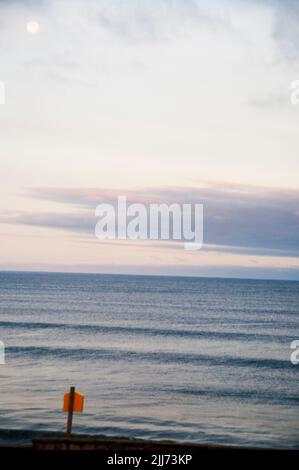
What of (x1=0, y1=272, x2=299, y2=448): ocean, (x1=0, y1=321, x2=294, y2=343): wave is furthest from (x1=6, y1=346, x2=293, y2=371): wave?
(x1=0, y1=321, x2=294, y2=343): wave

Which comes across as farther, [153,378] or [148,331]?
[148,331]

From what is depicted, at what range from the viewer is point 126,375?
80.3ft

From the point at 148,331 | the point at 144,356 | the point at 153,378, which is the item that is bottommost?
the point at 153,378

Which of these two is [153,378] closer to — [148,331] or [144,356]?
[144,356]

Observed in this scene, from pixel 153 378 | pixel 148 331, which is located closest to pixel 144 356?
pixel 153 378

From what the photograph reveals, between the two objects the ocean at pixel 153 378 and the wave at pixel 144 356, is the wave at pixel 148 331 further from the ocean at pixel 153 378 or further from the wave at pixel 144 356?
the wave at pixel 144 356

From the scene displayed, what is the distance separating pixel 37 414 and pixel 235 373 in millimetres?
13404

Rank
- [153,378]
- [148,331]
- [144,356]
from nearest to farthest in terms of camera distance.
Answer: [153,378] → [144,356] → [148,331]

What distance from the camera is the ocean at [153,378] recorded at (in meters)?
14.8

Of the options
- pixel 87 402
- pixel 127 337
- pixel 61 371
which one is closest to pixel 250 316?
pixel 127 337

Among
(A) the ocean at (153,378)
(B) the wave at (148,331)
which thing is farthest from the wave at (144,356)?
(B) the wave at (148,331)

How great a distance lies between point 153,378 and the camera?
24438 millimetres

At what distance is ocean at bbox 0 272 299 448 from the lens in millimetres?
14789

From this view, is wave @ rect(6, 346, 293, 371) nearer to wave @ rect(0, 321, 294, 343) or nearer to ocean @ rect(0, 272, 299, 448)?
ocean @ rect(0, 272, 299, 448)
